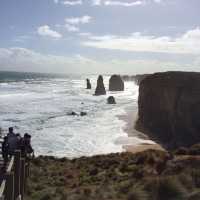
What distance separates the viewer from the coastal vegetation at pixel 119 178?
10201mm

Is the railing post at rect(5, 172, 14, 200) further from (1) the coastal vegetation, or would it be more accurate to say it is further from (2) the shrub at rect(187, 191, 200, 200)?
(2) the shrub at rect(187, 191, 200, 200)

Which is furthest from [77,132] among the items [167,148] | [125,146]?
[167,148]

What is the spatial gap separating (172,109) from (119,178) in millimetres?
21224

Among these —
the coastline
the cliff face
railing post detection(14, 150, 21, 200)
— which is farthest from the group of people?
the cliff face

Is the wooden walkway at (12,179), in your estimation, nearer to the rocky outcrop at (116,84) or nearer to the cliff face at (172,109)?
the cliff face at (172,109)

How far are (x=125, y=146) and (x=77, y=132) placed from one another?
7552 millimetres

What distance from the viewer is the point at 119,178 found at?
1458 cm

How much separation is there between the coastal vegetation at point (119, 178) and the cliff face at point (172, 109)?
13261 millimetres

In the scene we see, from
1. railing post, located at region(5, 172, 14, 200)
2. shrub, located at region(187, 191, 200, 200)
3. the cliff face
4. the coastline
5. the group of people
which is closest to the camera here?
railing post, located at region(5, 172, 14, 200)

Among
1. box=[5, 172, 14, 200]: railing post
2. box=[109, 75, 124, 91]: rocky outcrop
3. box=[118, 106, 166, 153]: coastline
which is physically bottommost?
box=[118, 106, 166, 153]: coastline

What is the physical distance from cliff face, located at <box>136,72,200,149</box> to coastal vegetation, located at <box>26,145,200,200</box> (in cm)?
1326

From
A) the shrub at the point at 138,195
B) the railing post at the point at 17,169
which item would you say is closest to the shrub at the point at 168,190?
the shrub at the point at 138,195

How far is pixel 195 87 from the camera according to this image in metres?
32.0

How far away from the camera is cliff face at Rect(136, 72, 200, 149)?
31.2 meters
